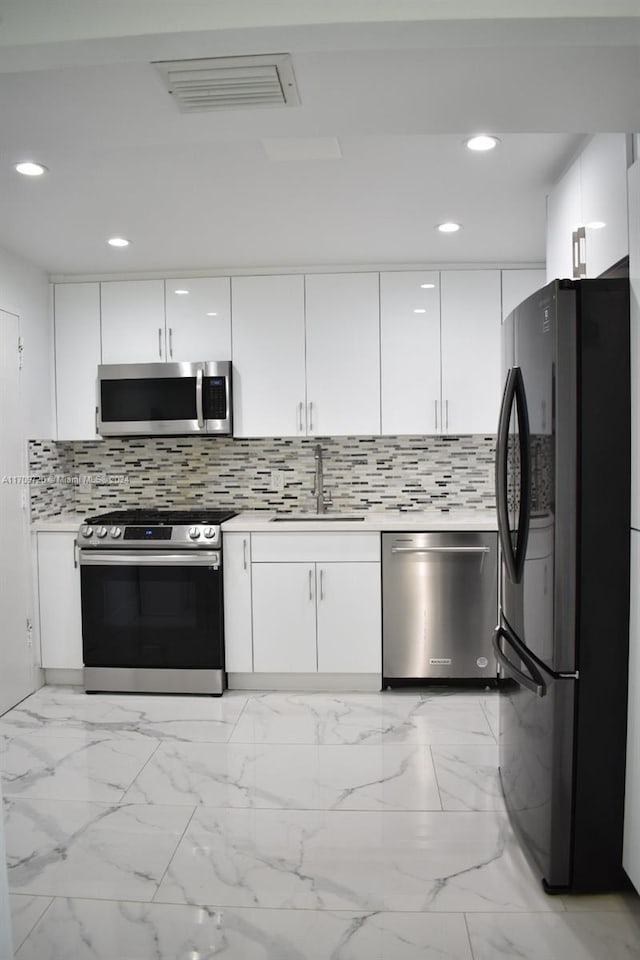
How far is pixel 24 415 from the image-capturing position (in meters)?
3.94

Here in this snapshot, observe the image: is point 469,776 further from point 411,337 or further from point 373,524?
point 411,337

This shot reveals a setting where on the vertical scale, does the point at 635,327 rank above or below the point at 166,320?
below

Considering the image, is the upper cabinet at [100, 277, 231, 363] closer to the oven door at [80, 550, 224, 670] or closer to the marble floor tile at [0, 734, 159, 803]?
the oven door at [80, 550, 224, 670]

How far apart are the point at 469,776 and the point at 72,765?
5.48 ft

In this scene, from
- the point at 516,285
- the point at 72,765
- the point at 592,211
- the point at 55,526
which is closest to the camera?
the point at 592,211

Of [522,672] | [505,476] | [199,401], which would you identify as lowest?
[522,672]

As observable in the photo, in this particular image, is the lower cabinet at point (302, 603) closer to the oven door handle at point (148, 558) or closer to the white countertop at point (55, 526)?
the oven door handle at point (148, 558)

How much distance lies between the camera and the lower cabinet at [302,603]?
3863 mm

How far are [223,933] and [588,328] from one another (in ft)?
6.41

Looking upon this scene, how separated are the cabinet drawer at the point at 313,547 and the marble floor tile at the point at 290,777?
1.03 metres

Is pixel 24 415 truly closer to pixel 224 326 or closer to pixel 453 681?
pixel 224 326

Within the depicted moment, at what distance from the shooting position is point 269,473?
4551 mm

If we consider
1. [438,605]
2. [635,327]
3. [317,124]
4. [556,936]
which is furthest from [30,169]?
[556,936]

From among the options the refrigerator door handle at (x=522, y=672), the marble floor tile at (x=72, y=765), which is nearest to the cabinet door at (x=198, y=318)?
the marble floor tile at (x=72, y=765)
